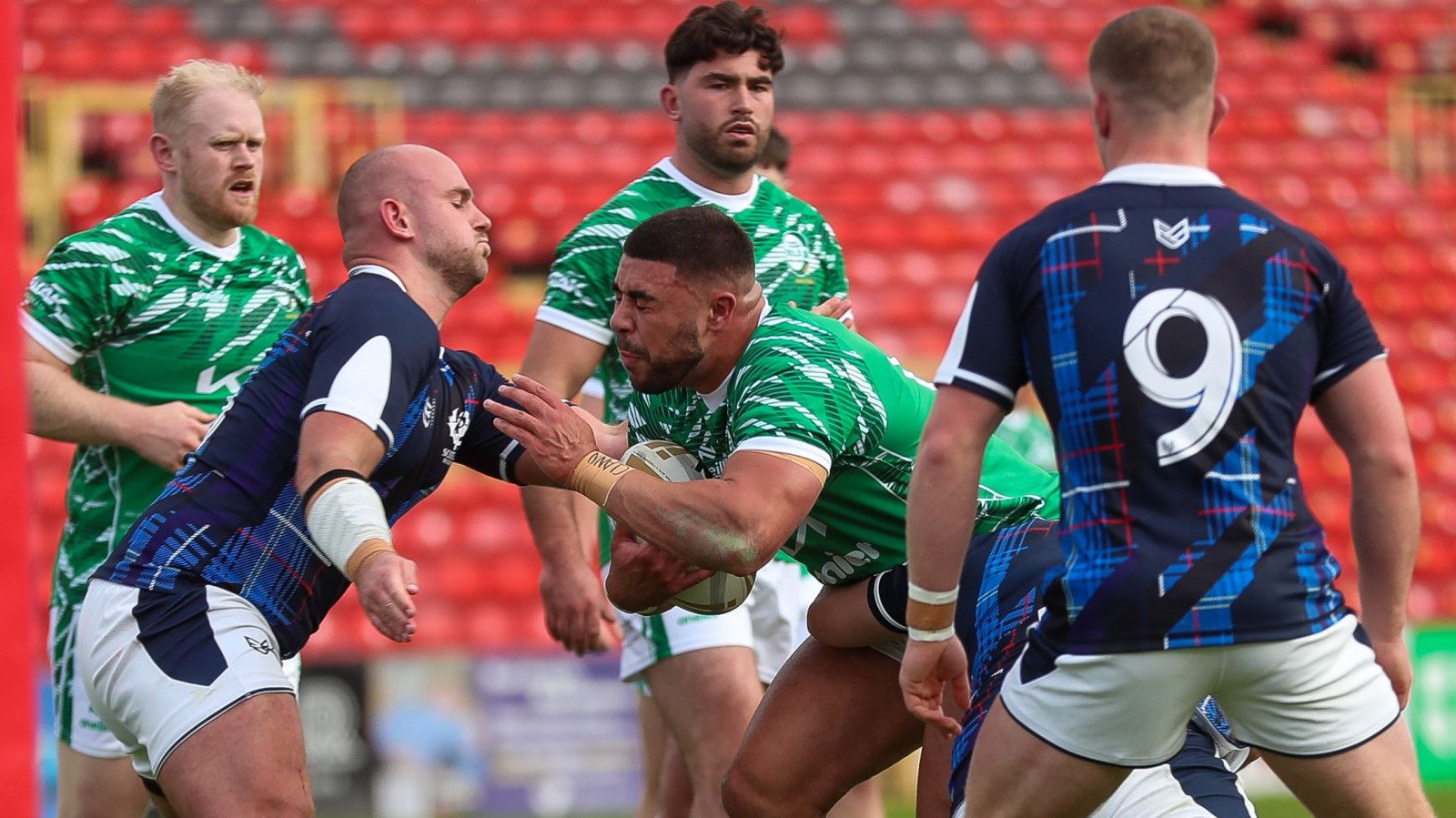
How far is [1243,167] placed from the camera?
15.9 metres

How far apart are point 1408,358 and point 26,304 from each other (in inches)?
490

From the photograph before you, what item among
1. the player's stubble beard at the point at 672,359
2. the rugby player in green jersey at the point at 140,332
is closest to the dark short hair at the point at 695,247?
the player's stubble beard at the point at 672,359

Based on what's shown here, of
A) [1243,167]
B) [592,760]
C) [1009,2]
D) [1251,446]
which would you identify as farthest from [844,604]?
[1009,2]

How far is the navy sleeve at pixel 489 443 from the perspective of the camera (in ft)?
14.7

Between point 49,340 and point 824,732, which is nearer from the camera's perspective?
point 824,732

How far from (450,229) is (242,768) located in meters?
1.46

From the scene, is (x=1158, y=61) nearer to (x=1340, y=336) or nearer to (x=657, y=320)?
(x=1340, y=336)

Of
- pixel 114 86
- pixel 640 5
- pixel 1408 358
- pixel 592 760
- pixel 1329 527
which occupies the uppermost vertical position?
pixel 640 5

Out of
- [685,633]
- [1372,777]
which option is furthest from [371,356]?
[1372,777]

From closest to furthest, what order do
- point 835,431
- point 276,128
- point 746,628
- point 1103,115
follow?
point 1103,115 → point 835,431 → point 746,628 → point 276,128

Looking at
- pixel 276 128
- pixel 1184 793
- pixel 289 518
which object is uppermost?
pixel 289 518

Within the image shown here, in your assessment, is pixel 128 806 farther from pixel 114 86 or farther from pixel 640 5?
pixel 640 5

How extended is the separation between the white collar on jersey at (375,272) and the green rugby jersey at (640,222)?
1.33 meters

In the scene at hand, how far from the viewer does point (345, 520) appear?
3631mm
